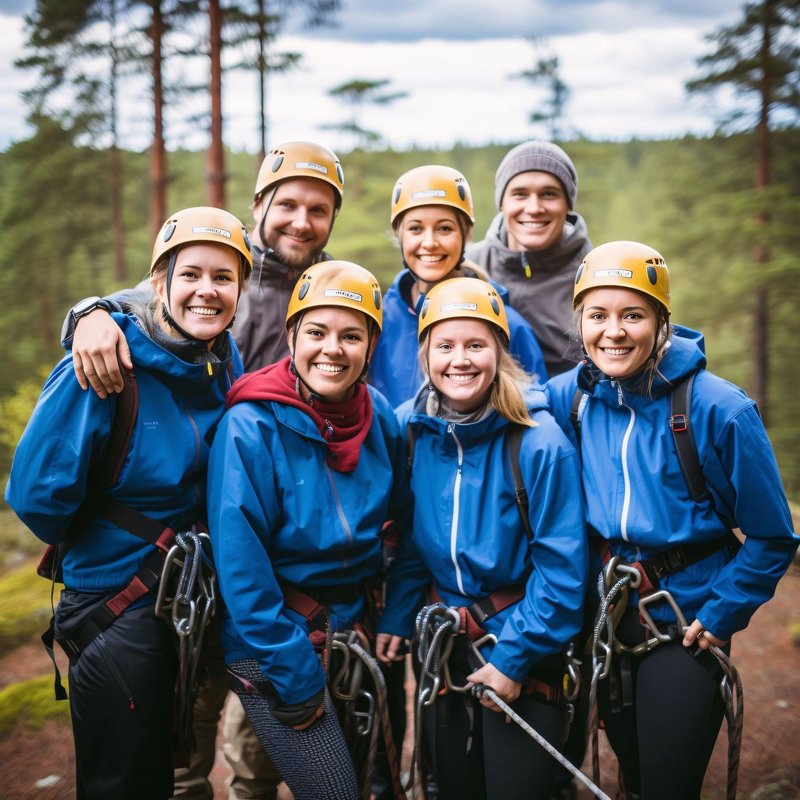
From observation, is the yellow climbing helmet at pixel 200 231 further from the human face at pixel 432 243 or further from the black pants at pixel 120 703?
the black pants at pixel 120 703

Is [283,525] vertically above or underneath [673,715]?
above

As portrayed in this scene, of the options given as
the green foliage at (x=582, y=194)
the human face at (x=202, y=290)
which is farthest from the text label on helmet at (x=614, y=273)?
the green foliage at (x=582, y=194)

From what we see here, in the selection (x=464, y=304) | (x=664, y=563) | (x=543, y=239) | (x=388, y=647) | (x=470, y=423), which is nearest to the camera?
(x=664, y=563)

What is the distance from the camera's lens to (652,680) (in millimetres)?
3527

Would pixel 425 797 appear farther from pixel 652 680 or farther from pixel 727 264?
pixel 727 264

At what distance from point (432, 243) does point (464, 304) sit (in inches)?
44.4

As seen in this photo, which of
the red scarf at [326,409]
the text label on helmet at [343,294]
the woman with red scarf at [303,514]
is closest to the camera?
the woman with red scarf at [303,514]

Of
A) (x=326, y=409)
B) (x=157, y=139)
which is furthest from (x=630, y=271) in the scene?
(x=157, y=139)

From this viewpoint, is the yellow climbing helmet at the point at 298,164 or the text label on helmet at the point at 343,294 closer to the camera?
the text label on helmet at the point at 343,294

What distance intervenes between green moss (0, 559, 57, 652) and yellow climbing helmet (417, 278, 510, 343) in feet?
20.6

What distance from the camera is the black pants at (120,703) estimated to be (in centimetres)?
348

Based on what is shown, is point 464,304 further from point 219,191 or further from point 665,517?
point 219,191

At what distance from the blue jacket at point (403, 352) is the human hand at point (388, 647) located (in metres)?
1.56

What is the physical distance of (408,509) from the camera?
13.4ft
